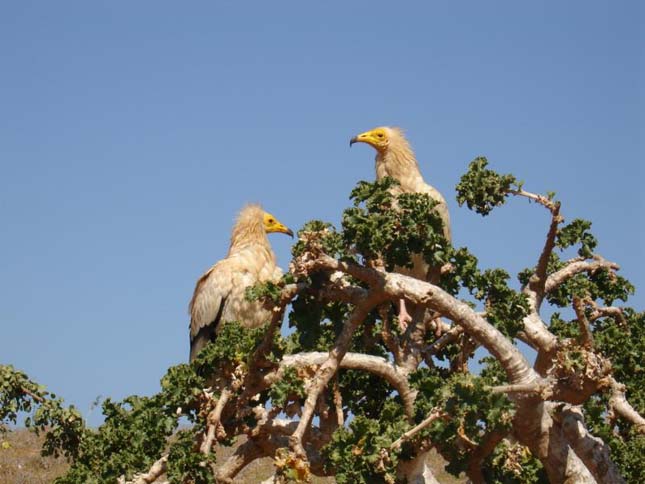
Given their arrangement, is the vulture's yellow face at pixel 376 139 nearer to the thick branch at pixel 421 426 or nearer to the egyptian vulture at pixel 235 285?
the egyptian vulture at pixel 235 285

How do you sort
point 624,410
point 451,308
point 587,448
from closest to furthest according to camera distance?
1. point 451,308
2. point 587,448
3. point 624,410

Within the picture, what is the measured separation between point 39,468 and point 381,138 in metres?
7.90

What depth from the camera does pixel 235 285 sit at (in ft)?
43.9

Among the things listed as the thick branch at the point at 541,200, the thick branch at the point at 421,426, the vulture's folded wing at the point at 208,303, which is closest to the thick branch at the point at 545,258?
the thick branch at the point at 541,200

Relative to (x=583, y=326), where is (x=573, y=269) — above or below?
above

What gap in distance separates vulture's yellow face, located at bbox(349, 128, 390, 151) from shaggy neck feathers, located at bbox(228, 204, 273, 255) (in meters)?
1.63

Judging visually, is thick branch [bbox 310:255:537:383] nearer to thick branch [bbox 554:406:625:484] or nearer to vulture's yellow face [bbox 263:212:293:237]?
thick branch [bbox 554:406:625:484]

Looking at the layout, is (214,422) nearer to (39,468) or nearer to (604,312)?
(604,312)

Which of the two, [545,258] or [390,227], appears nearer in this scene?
[390,227]

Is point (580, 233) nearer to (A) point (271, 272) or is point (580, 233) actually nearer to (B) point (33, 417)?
(A) point (271, 272)

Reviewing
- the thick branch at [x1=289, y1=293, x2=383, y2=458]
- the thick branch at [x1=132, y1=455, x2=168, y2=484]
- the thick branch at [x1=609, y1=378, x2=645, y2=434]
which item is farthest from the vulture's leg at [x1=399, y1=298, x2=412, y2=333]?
the thick branch at [x1=132, y1=455, x2=168, y2=484]

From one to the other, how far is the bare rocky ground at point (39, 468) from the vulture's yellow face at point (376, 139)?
5205 mm

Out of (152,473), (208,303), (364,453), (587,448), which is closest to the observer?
(364,453)

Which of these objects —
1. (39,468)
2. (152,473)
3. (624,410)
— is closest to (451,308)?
(152,473)
